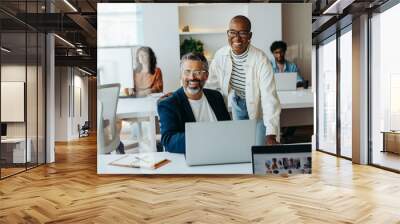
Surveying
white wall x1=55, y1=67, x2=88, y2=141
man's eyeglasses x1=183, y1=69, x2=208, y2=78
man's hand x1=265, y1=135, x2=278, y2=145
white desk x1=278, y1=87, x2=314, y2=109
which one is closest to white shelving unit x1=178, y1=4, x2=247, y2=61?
man's eyeglasses x1=183, y1=69, x2=208, y2=78

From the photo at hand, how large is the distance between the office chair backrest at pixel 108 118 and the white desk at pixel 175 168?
0.19 m

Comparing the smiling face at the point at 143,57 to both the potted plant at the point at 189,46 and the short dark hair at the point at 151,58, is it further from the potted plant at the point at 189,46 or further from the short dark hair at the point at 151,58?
the potted plant at the point at 189,46

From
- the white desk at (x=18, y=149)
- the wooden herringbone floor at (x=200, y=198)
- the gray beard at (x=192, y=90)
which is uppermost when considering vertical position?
the gray beard at (x=192, y=90)

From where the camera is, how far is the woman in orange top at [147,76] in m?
6.05

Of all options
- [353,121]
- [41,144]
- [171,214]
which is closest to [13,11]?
[41,144]

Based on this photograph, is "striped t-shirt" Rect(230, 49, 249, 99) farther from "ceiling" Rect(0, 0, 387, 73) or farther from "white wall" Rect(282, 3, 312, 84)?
"ceiling" Rect(0, 0, 387, 73)

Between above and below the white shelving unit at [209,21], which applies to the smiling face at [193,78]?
below

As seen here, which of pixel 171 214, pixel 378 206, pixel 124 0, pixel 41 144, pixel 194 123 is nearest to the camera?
pixel 171 214

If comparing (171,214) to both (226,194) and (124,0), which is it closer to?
(226,194)

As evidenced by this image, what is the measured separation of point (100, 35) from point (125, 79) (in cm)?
Result: 79

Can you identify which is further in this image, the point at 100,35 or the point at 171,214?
the point at 100,35

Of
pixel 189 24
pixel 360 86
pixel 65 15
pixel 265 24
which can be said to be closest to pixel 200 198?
pixel 189 24

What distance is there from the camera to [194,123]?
5.97 metres

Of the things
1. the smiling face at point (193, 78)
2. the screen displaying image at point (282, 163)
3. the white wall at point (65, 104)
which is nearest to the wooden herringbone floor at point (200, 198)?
the screen displaying image at point (282, 163)
